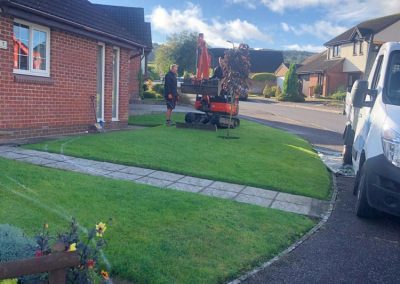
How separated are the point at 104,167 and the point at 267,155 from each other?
4.34 metres

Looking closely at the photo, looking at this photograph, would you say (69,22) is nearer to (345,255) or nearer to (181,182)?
(181,182)

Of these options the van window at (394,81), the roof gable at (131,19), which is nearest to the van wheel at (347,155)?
the van window at (394,81)

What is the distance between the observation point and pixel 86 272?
2.54 metres

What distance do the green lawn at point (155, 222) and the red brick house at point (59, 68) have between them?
363cm

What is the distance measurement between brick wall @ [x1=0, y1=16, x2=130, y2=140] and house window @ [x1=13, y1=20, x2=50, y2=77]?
17 cm

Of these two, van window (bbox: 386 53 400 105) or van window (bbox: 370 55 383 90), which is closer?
van window (bbox: 386 53 400 105)

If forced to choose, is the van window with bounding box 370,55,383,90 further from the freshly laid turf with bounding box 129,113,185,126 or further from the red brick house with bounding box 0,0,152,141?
the freshly laid turf with bounding box 129,113,185,126

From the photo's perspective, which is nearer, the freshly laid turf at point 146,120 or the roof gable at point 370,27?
the freshly laid turf at point 146,120

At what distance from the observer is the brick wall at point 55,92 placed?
9180 millimetres

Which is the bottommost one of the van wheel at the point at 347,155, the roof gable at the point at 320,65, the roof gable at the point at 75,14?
the van wheel at the point at 347,155

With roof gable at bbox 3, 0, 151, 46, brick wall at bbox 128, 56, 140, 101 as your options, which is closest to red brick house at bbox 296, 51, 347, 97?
brick wall at bbox 128, 56, 140, 101

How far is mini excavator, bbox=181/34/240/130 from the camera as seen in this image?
47.5ft

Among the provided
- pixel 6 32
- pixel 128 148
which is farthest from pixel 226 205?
pixel 6 32

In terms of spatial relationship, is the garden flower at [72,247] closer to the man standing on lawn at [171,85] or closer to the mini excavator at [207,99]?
the mini excavator at [207,99]
